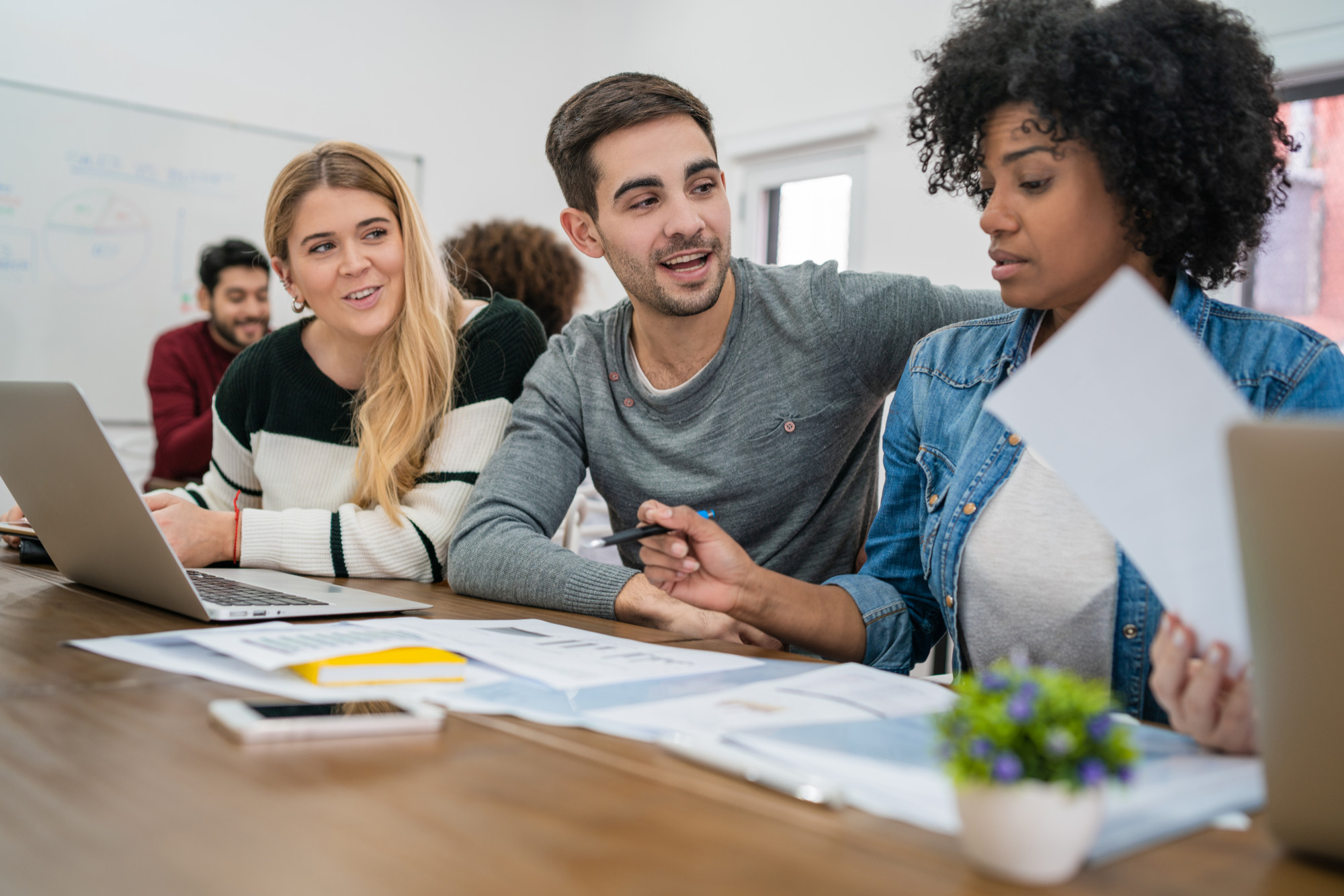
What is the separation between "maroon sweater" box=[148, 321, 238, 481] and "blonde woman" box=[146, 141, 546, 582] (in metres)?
1.66

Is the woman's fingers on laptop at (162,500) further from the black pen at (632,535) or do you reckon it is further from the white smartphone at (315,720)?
the white smartphone at (315,720)

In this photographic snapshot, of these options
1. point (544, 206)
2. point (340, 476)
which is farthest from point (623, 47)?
point (340, 476)

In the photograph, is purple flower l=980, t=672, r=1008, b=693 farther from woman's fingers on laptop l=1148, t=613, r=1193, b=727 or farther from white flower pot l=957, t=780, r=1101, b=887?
woman's fingers on laptop l=1148, t=613, r=1193, b=727

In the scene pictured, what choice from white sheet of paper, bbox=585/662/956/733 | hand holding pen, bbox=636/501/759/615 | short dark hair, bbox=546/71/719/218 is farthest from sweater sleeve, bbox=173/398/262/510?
white sheet of paper, bbox=585/662/956/733

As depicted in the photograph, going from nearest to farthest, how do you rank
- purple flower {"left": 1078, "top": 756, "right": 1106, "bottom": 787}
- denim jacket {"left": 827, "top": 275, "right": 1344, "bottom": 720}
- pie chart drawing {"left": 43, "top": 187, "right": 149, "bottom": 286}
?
1. purple flower {"left": 1078, "top": 756, "right": 1106, "bottom": 787}
2. denim jacket {"left": 827, "top": 275, "right": 1344, "bottom": 720}
3. pie chart drawing {"left": 43, "top": 187, "right": 149, "bottom": 286}

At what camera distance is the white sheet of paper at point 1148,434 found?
0.46 metres

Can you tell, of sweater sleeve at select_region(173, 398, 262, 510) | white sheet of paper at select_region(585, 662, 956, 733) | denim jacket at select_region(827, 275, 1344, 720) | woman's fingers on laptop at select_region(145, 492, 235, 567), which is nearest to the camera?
white sheet of paper at select_region(585, 662, 956, 733)

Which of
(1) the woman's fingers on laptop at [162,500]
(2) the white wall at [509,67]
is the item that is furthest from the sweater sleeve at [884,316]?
(2) the white wall at [509,67]

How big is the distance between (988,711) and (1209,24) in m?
0.85

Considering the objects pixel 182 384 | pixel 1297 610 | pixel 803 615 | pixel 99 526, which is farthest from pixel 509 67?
pixel 1297 610

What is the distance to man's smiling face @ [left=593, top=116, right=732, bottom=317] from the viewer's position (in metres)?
1.46

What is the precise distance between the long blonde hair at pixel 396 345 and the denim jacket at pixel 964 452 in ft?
2.20

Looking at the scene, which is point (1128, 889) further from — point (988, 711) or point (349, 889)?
point (349, 889)

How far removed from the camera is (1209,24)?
988 millimetres
